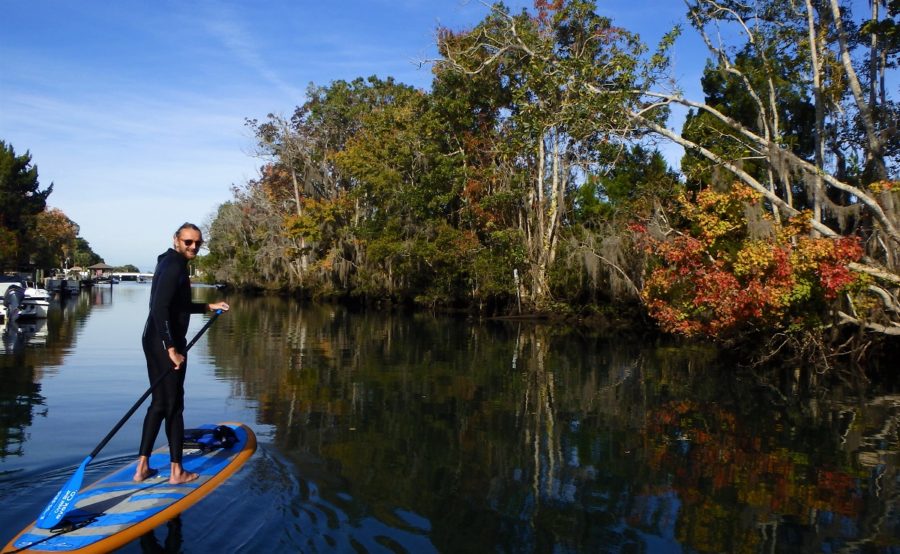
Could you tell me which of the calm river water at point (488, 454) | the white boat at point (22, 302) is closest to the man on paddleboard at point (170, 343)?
the calm river water at point (488, 454)

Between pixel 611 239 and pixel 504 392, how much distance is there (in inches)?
524

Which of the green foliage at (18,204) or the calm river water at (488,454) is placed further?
the green foliage at (18,204)

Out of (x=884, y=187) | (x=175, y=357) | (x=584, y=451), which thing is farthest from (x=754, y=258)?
(x=175, y=357)

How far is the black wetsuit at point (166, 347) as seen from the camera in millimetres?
5160

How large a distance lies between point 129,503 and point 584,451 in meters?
4.38

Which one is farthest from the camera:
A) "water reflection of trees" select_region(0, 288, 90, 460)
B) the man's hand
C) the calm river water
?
"water reflection of trees" select_region(0, 288, 90, 460)

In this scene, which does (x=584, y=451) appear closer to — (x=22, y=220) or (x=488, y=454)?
(x=488, y=454)

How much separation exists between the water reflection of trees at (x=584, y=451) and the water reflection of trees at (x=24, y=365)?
2.58 meters

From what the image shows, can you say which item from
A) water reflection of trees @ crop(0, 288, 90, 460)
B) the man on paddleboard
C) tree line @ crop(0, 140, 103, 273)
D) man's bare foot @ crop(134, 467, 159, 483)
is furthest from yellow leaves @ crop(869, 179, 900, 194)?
tree line @ crop(0, 140, 103, 273)

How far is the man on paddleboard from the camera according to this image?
202 inches

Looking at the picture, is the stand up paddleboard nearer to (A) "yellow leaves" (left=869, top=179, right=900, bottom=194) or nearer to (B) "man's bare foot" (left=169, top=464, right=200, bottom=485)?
(B) "man's bare foot" (left=169, top=464, right=200, bottom=485)

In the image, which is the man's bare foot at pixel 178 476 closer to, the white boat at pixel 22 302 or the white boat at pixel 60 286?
the white boat at pixel 22 302

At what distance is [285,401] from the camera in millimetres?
9570

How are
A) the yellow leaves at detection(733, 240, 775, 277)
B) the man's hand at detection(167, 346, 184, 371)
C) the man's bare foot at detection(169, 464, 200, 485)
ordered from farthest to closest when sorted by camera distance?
the yellow leaves at detection(733, 240, 775, 277) → the man's bare foot at detection(169, 464, 200, 485) → the man's hand at detection(167, 346, 184, 371)
